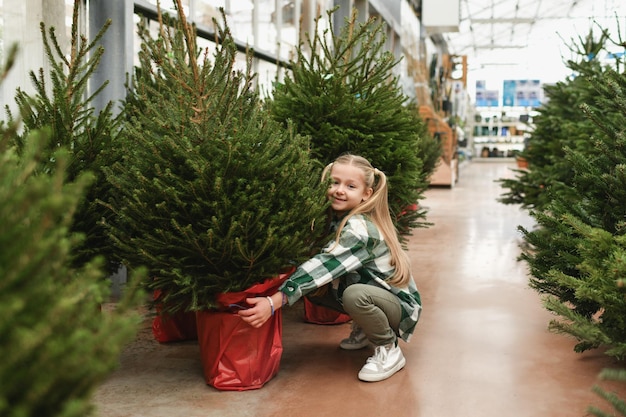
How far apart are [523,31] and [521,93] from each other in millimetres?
3332

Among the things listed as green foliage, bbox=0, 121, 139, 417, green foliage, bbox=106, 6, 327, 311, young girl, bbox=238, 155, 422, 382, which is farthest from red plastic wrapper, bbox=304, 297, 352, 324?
green foliage, bbox=0, 121, 139, 417

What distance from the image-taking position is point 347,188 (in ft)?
10.1

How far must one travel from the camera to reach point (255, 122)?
285cm

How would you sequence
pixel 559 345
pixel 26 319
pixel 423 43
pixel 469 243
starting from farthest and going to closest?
pixel 423 43, pixel 469 243, pixel 559 345, pixel 26 319

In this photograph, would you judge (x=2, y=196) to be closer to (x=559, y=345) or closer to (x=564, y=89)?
(x=559, y=345)

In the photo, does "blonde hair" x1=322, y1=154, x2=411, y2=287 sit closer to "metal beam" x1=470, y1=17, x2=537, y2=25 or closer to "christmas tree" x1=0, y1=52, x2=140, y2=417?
"christmas tree" x1=0, y1=52, x2=140, y2=417

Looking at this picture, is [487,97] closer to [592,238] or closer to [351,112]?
[351,112]

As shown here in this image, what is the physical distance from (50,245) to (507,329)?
10.8 feet

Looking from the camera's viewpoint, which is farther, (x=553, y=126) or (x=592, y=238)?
(x=553, y=126)

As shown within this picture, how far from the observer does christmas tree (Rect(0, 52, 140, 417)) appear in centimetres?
89

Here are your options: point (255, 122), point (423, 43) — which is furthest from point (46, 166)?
point (423, 43)

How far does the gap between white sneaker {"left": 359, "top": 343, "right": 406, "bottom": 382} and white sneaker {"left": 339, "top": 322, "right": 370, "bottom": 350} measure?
0.36 m

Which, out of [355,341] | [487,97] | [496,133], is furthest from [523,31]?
[355,341]

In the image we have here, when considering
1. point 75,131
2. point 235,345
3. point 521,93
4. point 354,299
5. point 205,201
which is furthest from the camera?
point 521,93
